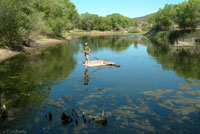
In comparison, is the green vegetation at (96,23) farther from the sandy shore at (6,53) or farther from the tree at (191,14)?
the sandy shore at (6,53)

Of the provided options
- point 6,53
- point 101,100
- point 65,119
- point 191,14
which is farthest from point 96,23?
point 65,119

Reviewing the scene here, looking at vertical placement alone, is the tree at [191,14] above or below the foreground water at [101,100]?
above

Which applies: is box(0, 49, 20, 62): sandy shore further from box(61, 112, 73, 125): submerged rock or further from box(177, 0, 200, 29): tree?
box(177, 0, 200, 29): tree

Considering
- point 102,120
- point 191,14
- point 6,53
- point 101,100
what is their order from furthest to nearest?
1. point 191,14
2. point 6,53
3. point 101,100
4. point 102,120

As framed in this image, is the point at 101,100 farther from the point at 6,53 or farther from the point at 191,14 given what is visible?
the point at 191,14

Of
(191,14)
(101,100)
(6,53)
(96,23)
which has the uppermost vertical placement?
(96,23)

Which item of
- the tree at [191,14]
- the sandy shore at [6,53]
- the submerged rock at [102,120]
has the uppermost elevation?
the tree at [191,14]

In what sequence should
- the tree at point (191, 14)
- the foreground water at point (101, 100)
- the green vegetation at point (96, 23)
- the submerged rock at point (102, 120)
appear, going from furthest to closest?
the green vegetation at point (96, 23) < the tree at point (191, 14) < the submerged rock at point (102, 120) < the foreground water at point (101, 100)

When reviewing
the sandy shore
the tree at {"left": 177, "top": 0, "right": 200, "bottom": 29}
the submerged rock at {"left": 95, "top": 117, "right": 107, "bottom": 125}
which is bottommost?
the submerged rock at {"left": 95, "top": 117, "right": 107, "bottom": 125}

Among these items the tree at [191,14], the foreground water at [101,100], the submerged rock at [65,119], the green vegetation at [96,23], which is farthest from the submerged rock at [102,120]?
the green vegetation at [96,23]

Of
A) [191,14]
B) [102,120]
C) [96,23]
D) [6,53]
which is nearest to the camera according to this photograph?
[102,120]

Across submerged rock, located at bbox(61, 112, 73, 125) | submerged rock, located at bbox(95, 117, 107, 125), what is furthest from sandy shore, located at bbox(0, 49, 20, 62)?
submerged rock, located at bbox(95, 117, 107, 125)

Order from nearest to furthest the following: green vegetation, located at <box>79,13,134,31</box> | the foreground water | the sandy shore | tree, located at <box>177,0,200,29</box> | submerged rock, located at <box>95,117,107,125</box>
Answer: the foreground water < submerged rock, located at <box>95,117,107,125</box> < the sandy shore < tree, located at <box>177,0,200,29</box> < green vegetation, located at <box>79,13,134,31</box>

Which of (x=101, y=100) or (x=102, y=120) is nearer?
(x=102, y=120)
